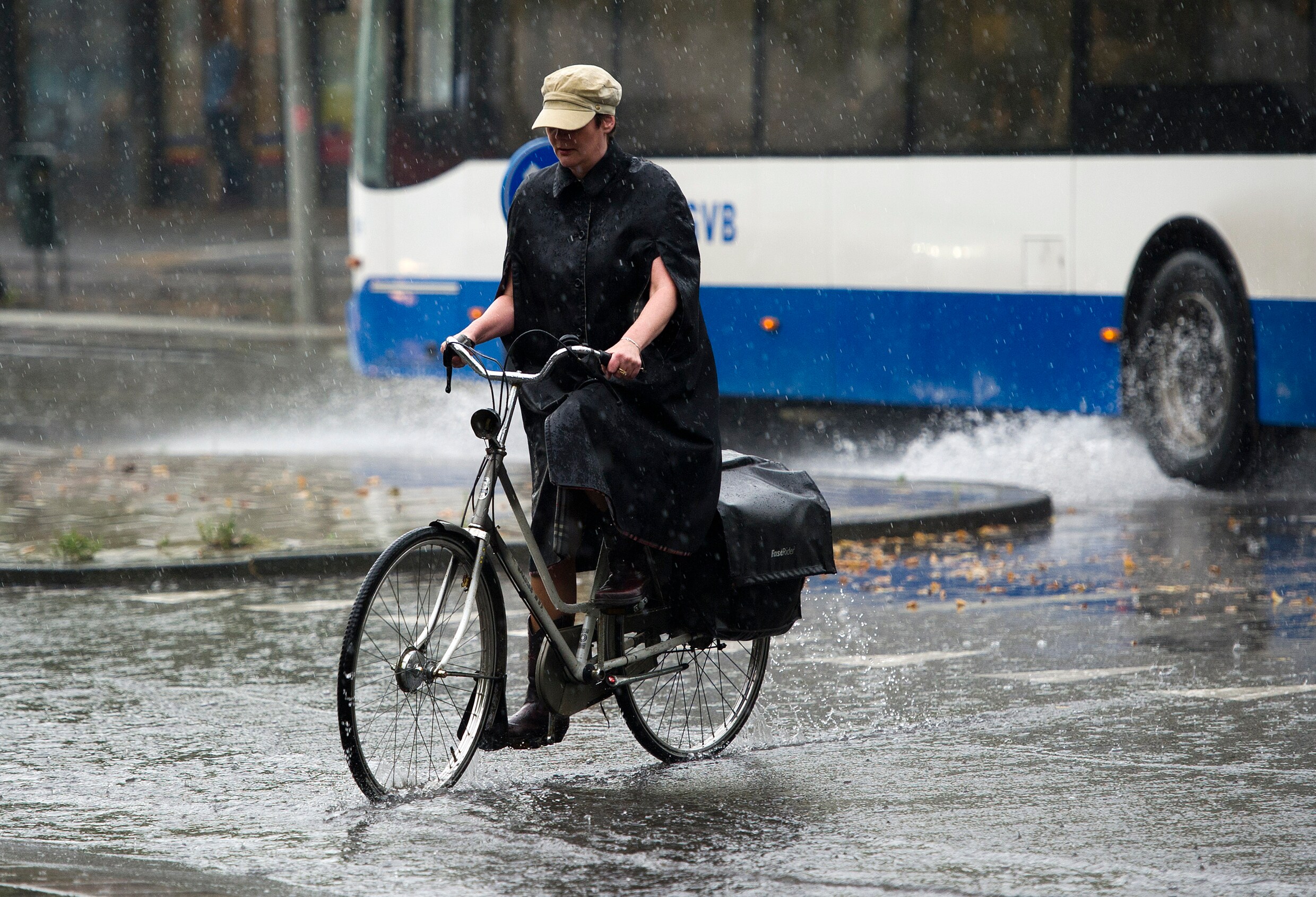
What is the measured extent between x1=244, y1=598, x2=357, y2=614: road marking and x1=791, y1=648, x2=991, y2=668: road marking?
7.05ft

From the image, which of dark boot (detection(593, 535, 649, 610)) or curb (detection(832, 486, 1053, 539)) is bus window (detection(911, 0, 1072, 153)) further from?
dark boot (detection(593, 535, 649, 610))

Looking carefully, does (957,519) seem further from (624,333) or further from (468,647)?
(468,647)

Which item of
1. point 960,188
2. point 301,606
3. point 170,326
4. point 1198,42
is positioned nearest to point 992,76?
point 960,188

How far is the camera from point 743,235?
1411 cm

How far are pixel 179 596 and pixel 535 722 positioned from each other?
3.70 m

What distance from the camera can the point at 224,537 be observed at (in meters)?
9.57

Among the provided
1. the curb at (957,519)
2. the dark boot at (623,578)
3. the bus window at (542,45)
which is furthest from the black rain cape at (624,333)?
the bus window at (542,45)

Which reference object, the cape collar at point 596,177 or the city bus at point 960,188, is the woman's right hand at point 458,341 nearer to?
the cape collar at point 596,177

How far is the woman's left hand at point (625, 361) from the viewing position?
5.18m

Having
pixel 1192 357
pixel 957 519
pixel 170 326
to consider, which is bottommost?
pixel 170 326

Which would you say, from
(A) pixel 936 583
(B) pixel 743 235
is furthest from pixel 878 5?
(A) pixel 936 583

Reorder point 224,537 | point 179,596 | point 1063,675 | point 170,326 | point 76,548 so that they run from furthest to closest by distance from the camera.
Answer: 1. point 170,326
2. point 224,537
3. point 76,548
4. point 179,596
5. point 1063,675

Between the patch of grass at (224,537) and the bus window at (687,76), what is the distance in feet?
18.0

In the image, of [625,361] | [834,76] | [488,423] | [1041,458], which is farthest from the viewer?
[834,76]
